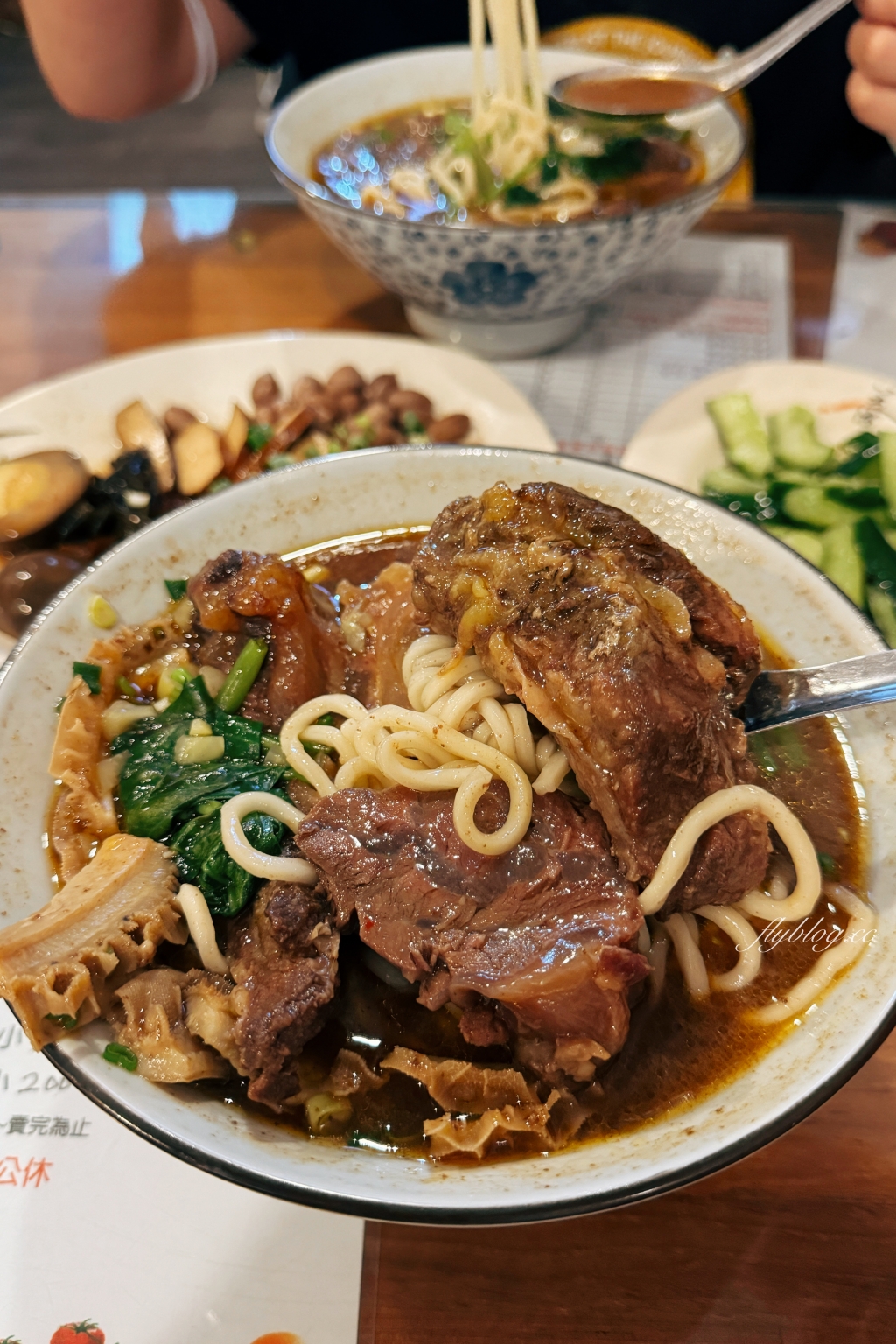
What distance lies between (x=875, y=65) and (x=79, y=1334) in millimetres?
4943

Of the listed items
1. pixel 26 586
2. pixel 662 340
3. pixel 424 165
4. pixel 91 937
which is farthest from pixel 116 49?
pixel 91 937

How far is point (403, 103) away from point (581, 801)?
13.0 ft

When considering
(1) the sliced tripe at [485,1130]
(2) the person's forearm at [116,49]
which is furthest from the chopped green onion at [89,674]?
(2) the person's forearm at [116,49]

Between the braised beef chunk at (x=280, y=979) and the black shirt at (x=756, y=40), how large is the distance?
533 cm

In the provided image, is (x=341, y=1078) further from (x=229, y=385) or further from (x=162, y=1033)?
(x=229, y=385)

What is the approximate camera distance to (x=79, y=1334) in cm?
169

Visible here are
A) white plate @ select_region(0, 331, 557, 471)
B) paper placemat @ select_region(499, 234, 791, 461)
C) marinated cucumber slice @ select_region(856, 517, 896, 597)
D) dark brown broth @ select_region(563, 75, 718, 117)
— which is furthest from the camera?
paper placemat @ select_region(499, 234, 791, 461)

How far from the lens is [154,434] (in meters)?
3.61

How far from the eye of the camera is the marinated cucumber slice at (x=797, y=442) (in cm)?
351

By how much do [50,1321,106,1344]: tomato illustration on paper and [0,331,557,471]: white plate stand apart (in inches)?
116

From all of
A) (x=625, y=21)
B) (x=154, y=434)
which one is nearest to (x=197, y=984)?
(x=154, y=434)

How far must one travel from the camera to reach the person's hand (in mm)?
3484

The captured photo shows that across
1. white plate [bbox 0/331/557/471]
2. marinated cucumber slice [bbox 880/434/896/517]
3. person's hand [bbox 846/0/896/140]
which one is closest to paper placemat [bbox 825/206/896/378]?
person's hand [bbox 846/0/896/140]

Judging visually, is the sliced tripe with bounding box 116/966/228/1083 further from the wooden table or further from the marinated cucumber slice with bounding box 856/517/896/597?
the marinated cucumber slice with bounding box 856/517/896/597
